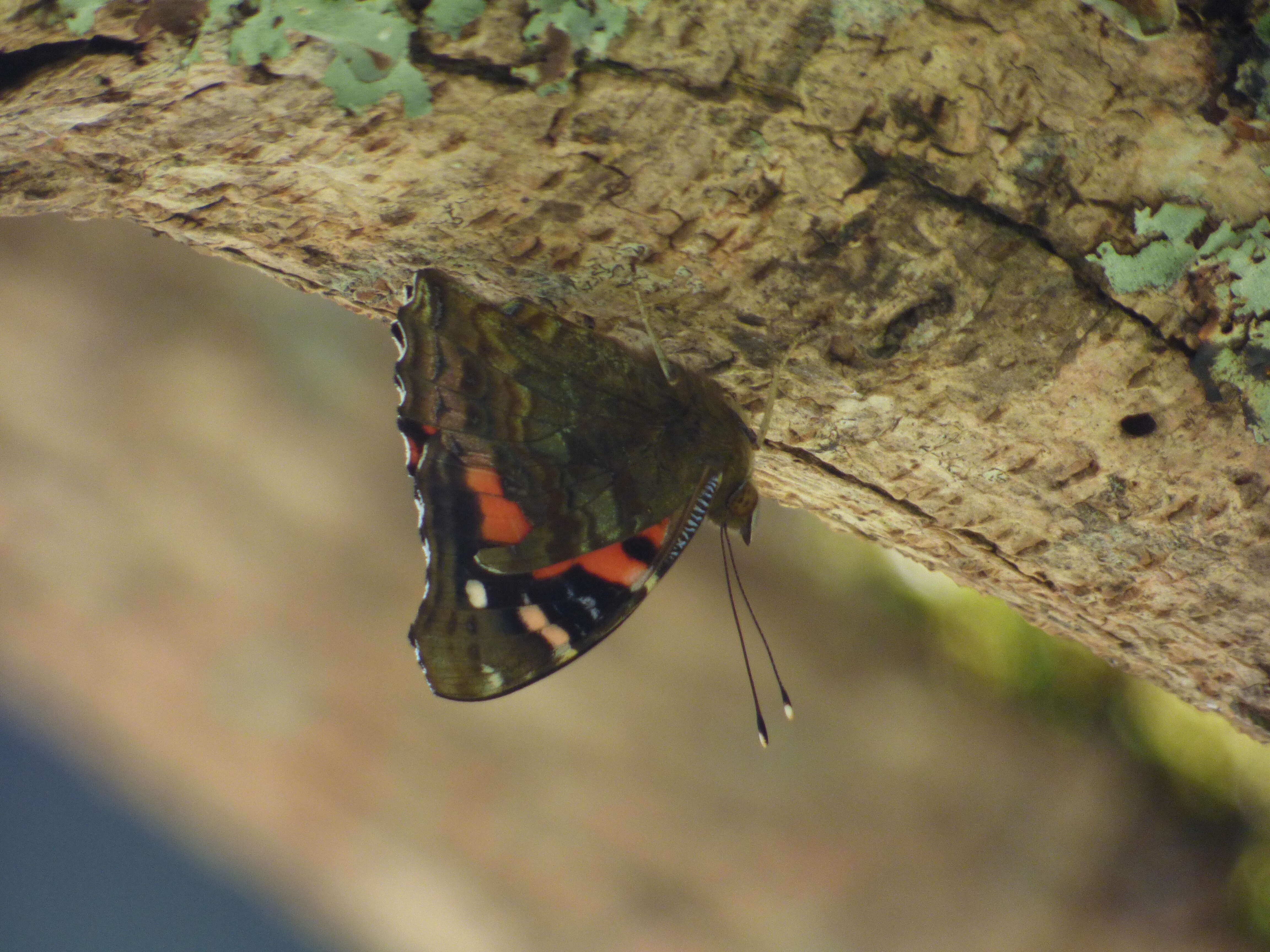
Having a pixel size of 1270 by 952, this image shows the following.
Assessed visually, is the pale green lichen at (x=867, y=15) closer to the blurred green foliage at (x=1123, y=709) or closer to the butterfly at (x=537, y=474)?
the butterfly at (x=537, y=474)

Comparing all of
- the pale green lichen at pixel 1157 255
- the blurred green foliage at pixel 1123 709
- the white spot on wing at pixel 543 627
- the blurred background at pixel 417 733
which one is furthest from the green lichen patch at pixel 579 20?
the blurred green foliage at pixel 1123 709

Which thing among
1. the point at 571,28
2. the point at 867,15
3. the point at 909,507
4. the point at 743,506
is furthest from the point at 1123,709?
the point at 571,28

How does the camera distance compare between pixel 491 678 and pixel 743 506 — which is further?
pixel 743 506

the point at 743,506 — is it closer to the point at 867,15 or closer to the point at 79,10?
the point at 867,15

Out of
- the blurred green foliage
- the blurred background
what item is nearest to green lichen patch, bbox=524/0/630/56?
the blurred background

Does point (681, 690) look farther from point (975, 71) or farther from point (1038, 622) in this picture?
point (975, 71)

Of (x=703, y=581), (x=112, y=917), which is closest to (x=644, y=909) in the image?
(x=703, y=581)
